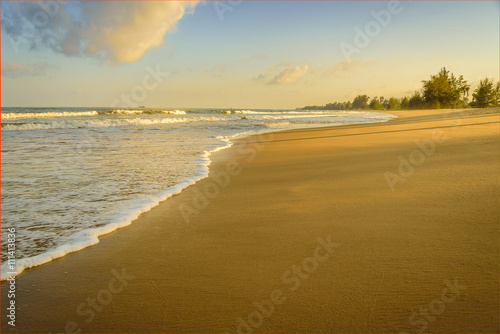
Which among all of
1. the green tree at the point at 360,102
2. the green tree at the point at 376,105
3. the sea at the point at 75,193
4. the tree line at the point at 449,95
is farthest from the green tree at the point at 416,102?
the sea at the point at 75,193

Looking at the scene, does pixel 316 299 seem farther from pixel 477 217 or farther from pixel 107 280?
pixel 477 217

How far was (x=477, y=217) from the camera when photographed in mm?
3143

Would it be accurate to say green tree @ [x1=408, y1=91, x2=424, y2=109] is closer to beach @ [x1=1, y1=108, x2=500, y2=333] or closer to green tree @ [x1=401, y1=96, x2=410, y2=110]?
green tree @ [x1=401, y1=96, x2=410, y2=110]

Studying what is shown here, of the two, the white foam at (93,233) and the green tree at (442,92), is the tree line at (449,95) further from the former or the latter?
the white foam at (93,233)

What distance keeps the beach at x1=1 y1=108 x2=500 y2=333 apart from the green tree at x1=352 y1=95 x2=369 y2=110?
106991 millimetres

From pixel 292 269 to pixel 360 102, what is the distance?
124 meters

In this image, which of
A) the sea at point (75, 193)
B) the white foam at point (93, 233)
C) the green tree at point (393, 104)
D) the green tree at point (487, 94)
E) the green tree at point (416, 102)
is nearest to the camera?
the white foam at point (93, 233)

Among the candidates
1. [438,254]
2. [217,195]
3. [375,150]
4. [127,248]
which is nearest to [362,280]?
[438,254]

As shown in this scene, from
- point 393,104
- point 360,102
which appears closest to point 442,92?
point 393,104

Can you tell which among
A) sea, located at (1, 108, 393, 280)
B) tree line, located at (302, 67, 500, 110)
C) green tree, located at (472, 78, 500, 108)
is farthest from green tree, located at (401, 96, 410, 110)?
sea, located at (1, 108, 393, 280)

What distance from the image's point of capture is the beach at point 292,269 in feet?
6.11

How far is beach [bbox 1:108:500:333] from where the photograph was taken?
6.11ft

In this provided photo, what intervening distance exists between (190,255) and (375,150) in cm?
704

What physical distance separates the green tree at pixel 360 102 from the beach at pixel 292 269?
351ft
